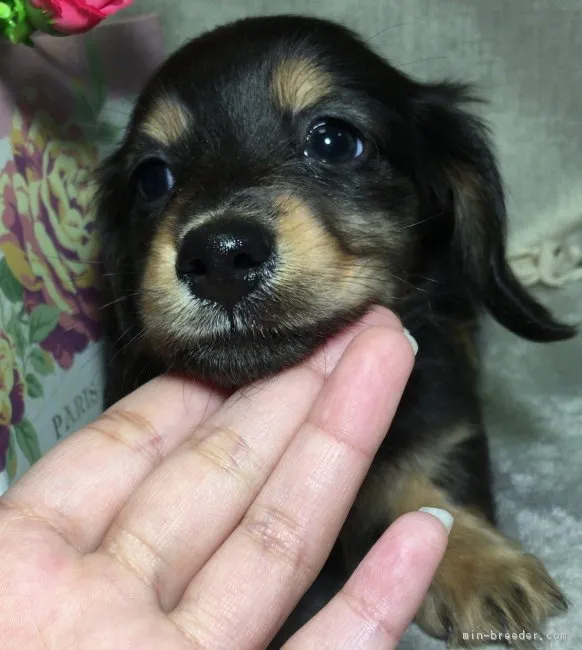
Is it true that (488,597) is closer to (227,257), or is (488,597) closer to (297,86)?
(227,257)

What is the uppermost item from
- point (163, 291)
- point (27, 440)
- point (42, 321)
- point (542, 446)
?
point (163, 291)

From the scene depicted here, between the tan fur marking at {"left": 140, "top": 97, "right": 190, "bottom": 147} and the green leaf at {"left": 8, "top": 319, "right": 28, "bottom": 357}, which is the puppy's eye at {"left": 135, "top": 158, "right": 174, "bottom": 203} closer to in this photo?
the tan fur marking at {"left": 140, "top": 97, "right": 190, "bottom": 147}

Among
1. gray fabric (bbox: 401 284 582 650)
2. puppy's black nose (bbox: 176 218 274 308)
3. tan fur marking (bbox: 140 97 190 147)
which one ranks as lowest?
gray fabric (bbox: 401 284 582 650)

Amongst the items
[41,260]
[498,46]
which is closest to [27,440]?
[41,260]

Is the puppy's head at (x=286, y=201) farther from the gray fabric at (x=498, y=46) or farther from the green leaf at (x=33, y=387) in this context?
the gray fabric at (x=498, y=46)

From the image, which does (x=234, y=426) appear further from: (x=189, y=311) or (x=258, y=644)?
(x=258, y=644)

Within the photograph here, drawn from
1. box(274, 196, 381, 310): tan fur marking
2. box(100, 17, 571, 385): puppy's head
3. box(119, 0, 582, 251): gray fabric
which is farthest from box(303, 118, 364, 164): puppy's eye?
box(119, 0, 582, 251): gray fabric

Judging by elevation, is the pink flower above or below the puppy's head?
above
